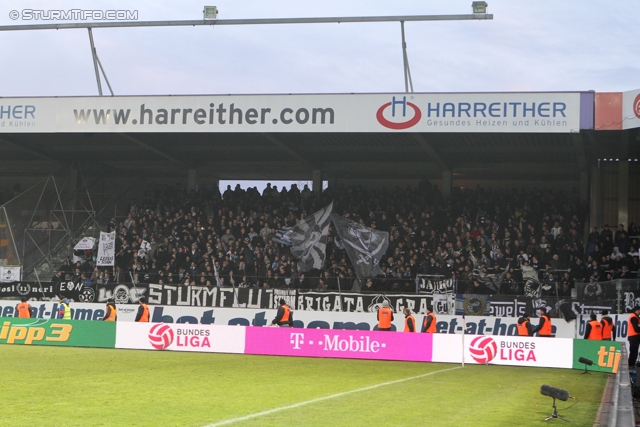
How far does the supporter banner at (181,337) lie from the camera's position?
23031 mm

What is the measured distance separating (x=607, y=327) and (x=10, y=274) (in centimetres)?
2292

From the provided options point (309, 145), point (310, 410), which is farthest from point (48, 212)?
point (310, 410)

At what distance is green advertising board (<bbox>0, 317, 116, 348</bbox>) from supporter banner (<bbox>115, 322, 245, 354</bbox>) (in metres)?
0.44

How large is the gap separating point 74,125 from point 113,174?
12676 millimetres

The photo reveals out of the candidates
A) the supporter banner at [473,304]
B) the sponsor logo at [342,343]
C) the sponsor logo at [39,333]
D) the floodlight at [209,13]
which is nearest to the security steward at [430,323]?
the supporter banner at [473,304]

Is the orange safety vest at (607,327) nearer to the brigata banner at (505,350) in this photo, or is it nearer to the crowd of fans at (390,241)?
the brigata banner at (505,350)

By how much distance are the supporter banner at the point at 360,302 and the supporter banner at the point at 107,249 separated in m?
10.1

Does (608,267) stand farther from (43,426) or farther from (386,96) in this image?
(43,426)

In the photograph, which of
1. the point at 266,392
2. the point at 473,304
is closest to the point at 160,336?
the point at 473,304

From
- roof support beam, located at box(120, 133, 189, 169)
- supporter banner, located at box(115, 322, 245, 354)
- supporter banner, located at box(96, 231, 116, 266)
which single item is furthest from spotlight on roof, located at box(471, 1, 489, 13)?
supporter banner, located at box(96, 231, 116, 266)

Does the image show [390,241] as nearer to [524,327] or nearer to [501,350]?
[524,327]

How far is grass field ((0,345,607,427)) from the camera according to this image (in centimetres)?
1041

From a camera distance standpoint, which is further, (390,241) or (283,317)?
(390,241)

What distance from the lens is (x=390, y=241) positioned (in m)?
32.4
